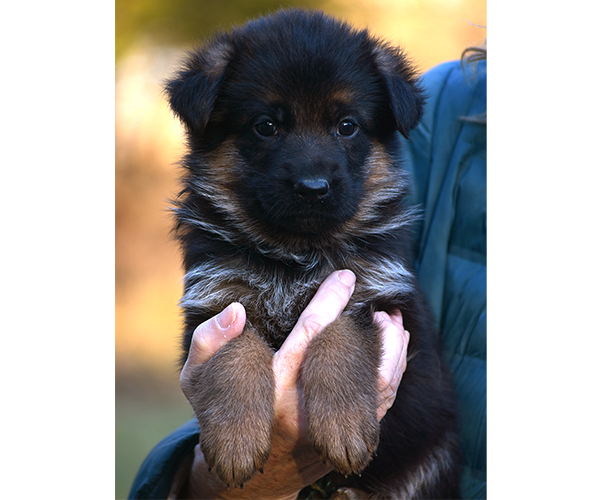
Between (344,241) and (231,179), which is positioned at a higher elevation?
(231,179)

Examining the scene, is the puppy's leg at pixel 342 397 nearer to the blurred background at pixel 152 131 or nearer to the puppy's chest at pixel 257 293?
the puppy's chest at pixel 257 293

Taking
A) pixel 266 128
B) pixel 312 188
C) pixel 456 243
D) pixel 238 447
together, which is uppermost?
pixel 266 128

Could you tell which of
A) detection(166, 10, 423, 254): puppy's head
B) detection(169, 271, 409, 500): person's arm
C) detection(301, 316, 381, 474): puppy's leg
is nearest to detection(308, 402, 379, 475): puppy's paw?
detection(301, 316, 381, 474): puppy's leg

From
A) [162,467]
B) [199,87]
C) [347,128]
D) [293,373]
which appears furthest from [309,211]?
[162,467]

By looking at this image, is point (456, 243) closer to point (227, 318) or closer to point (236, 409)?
point (227, 318)

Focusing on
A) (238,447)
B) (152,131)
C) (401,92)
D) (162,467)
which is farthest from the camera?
(152,131)
